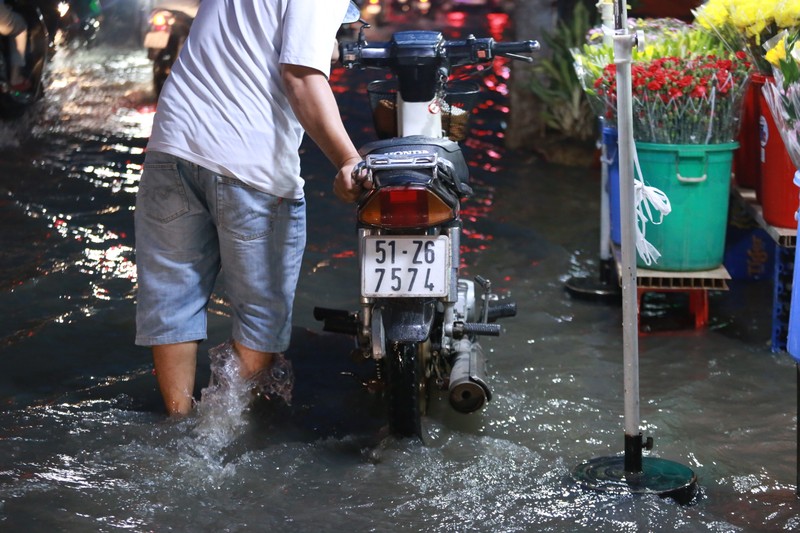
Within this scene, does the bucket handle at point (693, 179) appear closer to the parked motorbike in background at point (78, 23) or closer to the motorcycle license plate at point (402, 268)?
the motorcycle license plate at point (402, 268)

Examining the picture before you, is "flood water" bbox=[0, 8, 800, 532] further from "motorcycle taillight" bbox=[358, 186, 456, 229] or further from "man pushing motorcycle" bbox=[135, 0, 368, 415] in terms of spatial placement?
"motorcycle taillight" bbox=[358, 186, 456, 229]

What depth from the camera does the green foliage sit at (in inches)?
409

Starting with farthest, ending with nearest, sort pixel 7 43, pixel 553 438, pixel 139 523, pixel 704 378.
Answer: pixel 7 43
pixel 704 378
pixel 553 438
pixel 139 523

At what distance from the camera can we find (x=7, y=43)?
35.4 feet

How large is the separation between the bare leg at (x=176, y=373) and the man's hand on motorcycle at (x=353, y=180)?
1002mm

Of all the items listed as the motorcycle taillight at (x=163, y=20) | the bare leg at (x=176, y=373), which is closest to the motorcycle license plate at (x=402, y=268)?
the bare leg at (x=176, y=373)

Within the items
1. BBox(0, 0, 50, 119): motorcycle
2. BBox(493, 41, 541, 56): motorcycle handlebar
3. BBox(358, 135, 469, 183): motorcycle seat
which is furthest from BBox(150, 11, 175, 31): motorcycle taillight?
BBox(358, 135, 469, 183): motorcycle seat

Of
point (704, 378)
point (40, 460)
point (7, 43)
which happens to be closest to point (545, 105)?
point (7, 43)

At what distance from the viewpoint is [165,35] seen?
521 inches

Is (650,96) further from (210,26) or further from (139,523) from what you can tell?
(139,523)

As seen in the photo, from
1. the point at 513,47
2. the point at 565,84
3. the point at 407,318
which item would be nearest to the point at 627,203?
the point at 407,318

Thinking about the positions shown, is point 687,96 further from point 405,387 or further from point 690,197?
point 405,387

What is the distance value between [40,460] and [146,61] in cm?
1265

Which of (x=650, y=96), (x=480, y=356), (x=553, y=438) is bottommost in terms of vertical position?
(x=553, y=438)
